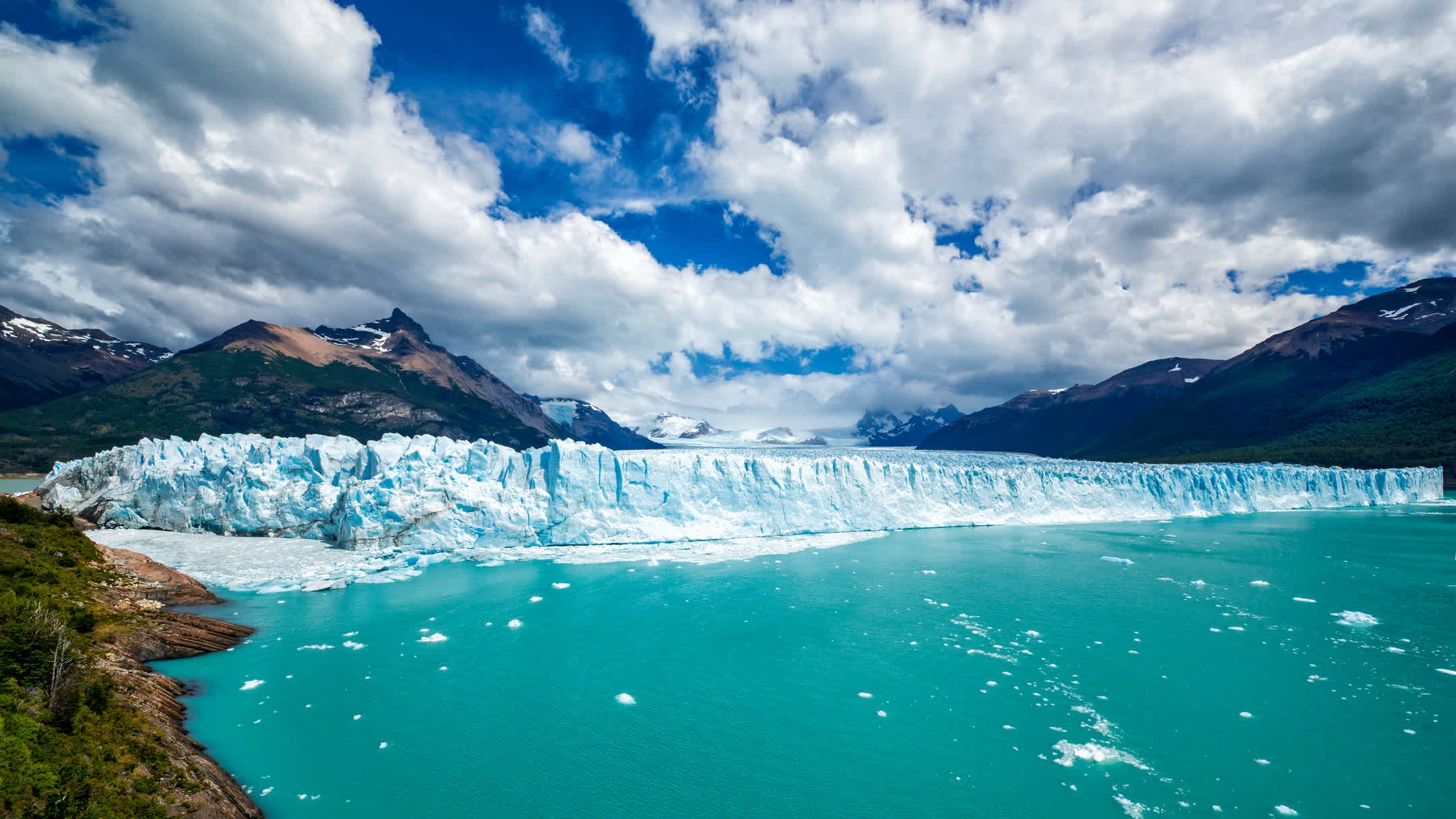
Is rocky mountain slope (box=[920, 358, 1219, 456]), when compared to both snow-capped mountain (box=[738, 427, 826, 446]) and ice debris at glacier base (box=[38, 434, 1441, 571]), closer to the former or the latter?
snow-capped mountain (box=[738, 427, 826, 446])

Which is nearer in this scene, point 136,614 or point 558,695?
point 558,695

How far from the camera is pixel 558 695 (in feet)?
A: 30.8

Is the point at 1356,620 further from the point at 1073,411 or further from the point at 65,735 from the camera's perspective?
the point at 1073,411

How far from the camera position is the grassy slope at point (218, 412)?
208ft

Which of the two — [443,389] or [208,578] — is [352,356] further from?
[208,578]

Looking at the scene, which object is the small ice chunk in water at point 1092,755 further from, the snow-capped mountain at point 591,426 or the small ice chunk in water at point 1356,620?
the snow-capped mountain at point 591,426

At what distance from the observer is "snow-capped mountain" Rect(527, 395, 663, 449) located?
531 ft

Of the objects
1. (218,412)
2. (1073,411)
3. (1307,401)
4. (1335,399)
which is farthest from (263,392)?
(1073,411)

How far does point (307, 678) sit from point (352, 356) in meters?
141

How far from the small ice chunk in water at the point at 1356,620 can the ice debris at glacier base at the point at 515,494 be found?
14812mm

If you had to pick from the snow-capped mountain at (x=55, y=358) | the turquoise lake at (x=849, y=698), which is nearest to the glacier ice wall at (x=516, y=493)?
the turquoise lake at (x=849, y=698)

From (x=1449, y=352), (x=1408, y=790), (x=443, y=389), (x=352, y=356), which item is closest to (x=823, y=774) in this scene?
(x=1408, y=790)

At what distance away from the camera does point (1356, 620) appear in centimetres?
1229

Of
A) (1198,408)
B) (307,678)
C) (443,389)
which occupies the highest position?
(443,389)
